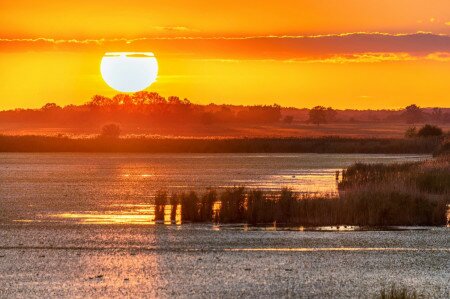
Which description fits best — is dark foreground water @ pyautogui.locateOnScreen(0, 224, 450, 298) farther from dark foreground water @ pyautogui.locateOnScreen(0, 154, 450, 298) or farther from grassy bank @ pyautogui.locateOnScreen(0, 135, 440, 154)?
grassy bank @ pyautogui.locateOnScreen(0, 135, 440, 154)

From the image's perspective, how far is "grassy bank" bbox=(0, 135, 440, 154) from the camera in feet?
362

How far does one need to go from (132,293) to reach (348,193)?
17.4 metres

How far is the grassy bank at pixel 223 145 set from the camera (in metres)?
110

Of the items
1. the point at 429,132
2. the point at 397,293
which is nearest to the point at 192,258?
the point at 397,293

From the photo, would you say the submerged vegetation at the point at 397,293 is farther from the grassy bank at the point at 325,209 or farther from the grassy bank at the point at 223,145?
the grassy bank at the point at 223,145

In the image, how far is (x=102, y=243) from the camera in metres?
26.3

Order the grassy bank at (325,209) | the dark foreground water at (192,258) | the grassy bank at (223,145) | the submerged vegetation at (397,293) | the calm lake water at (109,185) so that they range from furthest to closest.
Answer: the grassy bank at (223,145)
the calm lake water at (109,185)
the grassy bank at (325,209)
the dark foreground water at (192,258)
the submerged vegetation at (397,293)

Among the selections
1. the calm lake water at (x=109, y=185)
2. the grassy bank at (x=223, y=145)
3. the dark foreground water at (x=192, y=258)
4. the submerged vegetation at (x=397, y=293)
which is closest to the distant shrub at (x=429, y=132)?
the grassy bank at (x=223, y=145)

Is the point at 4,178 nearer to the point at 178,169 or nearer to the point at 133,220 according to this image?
the point at 178,169

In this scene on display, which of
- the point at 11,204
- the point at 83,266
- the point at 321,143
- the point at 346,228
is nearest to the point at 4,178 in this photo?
the point at 11,204

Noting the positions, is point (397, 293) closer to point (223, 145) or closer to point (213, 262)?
point (213, 262)

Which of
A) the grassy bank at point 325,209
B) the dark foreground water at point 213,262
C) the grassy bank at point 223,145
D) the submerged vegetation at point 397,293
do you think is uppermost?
the grassy bank at point 223,145

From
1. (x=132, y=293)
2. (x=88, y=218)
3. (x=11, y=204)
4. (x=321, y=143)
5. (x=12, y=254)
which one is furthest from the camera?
(x=321, y=143)

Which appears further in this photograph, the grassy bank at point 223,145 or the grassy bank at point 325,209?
the grassy bank at point 223,145
